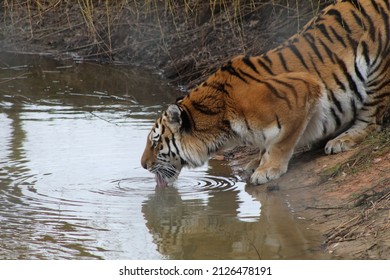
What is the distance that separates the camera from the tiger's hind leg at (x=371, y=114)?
7.78m

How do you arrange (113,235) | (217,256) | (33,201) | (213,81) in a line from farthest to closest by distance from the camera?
(213,81) < (33,201) < (113,235) < (217,256)

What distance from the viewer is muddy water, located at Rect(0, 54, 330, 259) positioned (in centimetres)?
584

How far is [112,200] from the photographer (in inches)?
281

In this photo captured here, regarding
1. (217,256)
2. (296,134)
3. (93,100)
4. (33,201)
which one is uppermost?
(93,100)

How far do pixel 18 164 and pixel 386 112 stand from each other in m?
3.52

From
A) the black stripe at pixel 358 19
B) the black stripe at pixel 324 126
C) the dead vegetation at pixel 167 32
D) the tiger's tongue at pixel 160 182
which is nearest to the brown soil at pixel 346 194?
the black stripe at pixel 324 126

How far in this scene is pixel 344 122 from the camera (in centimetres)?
789

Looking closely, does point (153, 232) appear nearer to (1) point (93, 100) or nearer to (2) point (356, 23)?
(2) point (356, 23)

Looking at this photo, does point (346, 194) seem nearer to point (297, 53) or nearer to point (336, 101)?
point (336, 101)

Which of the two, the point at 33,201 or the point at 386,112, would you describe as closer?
the point at 33,201

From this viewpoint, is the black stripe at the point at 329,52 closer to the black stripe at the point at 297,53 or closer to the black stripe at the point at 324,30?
the black stripe at the point at 324,30

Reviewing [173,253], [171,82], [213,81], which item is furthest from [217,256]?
[171,82]

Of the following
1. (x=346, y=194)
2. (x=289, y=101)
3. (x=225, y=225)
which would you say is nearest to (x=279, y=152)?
(x=289, y=101)

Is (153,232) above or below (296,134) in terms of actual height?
below
